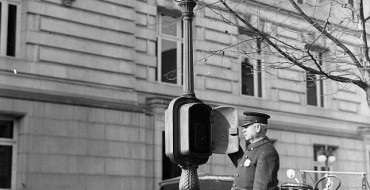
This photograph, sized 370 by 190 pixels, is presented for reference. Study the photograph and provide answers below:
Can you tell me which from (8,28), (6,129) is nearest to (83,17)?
(8,28)

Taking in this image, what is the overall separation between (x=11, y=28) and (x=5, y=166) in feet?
12.1

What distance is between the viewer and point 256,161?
8.24 metres

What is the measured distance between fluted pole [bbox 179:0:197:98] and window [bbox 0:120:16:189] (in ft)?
33.8

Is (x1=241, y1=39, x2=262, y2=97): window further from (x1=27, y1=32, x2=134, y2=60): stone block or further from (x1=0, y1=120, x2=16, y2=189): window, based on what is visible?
(x1=0, y1=120, x2=16, y2=189): window

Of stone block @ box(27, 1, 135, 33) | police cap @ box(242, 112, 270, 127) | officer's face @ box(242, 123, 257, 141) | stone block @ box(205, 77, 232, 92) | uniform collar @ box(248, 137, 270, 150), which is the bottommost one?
uniform collar @ box(248, 137, 270, 150)

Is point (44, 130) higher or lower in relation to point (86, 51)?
lower

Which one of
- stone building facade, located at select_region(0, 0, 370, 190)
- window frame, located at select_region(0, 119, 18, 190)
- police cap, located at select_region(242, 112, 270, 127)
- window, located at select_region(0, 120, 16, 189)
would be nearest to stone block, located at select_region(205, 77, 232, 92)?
stone building facade, located at select_region(0, 0, 370, 190)

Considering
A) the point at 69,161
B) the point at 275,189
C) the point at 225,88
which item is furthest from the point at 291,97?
the point at 275,189

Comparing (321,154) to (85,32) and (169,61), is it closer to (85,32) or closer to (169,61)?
(169,61)

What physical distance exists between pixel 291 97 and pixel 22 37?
11.1 meters

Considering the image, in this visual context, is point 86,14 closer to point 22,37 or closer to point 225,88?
point 22,37

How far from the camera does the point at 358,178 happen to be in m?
26.3

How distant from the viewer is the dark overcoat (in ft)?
26.1

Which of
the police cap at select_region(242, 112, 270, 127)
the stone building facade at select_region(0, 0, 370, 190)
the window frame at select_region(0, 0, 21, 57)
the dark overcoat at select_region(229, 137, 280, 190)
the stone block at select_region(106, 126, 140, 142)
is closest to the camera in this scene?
the dark overcoat at select_region(229, 137, 280, 190)
